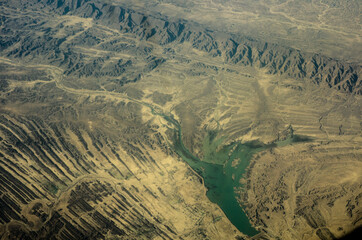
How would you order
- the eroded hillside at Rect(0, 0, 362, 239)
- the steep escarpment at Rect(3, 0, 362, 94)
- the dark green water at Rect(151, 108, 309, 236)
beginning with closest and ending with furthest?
the eroded hillside at Rect(0, 0, 362, 239) < the dark green water at Rect(151, 108, 309, 236) < the steep escarpment at Rect(3, 0, 362, 94)

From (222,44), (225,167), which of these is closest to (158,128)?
(225,167)

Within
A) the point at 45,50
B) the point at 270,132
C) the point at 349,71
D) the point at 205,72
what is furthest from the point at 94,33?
the point at 349,71

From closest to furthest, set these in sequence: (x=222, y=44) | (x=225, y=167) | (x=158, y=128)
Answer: (x=225, y=167), (x=158, y=128), (x=222, y=44)

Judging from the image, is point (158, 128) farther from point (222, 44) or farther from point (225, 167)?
point (222, 44)

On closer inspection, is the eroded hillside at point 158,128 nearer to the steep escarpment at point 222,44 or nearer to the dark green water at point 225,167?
the steep escarpment at point 222,44

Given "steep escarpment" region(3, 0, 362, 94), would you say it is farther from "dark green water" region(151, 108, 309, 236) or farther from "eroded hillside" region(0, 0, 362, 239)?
"dark green water" region(151, 108, 309, 236)

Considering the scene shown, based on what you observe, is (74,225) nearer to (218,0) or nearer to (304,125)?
(304,125)

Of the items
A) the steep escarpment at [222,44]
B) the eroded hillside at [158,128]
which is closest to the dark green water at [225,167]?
the eroded hillside at [158,128]

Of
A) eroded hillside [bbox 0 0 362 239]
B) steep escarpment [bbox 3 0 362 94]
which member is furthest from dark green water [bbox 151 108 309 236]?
steep escarpment [bbox 3 0 362 94]
